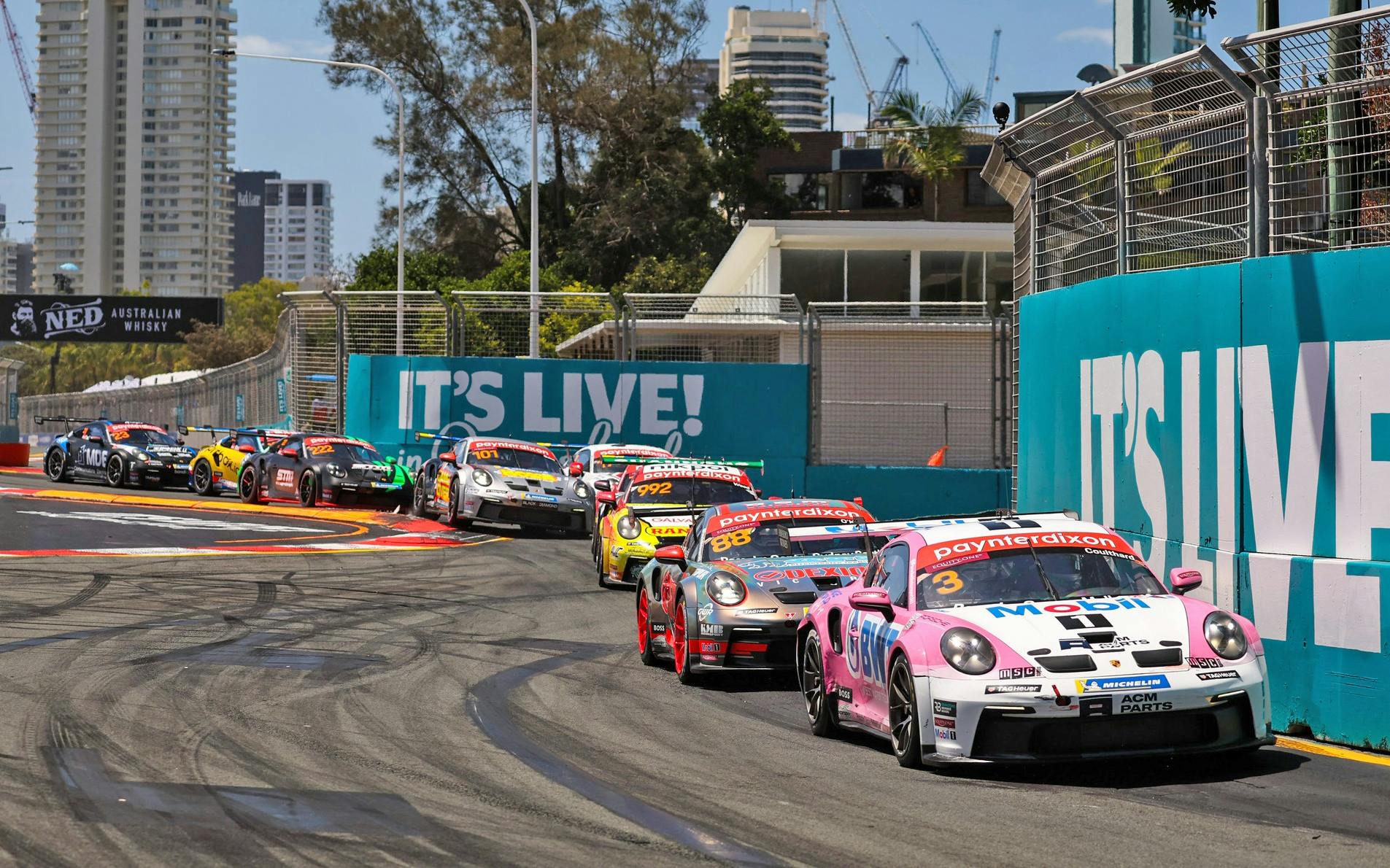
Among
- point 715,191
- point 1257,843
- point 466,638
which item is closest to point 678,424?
point 466,638

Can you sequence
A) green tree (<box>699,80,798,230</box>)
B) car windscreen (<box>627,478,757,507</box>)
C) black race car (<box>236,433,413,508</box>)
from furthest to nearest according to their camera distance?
green tree (<box>699,80,798,230</box>) → black race car (<box>236,433,413,508</box>) → car windscreen (<box>627,478,757,507</box>)

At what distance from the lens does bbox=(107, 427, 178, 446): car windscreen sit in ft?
109

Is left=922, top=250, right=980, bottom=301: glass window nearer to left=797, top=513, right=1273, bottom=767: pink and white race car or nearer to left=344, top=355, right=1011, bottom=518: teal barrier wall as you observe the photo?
left=344, top=355, right=1011, bottom=518: teal barrier wall

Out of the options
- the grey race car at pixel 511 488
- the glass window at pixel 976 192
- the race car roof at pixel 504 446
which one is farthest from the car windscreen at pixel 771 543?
the glass window at pixel 976 192

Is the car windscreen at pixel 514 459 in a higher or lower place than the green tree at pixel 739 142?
lower

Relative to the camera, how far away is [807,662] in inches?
380

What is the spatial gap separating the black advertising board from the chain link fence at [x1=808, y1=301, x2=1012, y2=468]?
52.5 metres

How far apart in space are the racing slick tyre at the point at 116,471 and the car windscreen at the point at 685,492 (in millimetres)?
17526

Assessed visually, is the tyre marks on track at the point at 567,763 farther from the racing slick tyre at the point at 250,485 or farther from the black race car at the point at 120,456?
the black race car at the point at 120,456

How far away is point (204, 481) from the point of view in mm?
30906

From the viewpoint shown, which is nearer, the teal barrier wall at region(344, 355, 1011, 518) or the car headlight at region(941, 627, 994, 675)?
the car headlight at region(941, 627, 994, 675)

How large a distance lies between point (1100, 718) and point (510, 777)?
2714 millimetres

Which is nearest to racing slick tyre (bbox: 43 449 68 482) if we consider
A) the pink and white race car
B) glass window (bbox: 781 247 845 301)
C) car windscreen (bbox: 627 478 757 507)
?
glass window (bbox: 781 247 845 301)

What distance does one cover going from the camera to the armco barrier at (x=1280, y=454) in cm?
868
